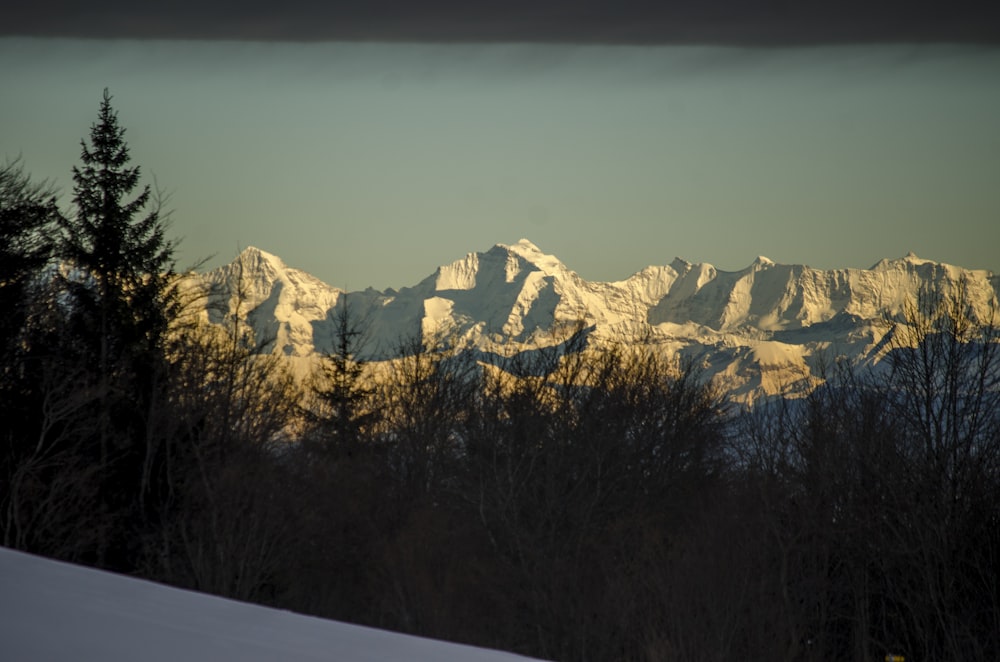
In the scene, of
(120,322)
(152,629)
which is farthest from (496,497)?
(152,629)

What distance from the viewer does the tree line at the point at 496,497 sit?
1224 inches

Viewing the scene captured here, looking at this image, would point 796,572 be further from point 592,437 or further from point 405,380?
point 405,380

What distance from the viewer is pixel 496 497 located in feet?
133

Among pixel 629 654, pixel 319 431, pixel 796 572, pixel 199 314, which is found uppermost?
pixel 199 314

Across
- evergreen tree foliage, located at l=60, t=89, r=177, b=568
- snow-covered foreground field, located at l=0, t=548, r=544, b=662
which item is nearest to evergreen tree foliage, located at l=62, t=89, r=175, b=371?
evergreen tree foliage, located at l=60, t=89, r=177, b=568

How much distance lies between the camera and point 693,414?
51.5 meters

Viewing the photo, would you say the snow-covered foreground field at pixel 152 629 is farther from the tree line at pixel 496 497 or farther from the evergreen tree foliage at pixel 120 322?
the evergreen tree foliage at pixel 120 322

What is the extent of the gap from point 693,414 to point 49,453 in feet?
98.0

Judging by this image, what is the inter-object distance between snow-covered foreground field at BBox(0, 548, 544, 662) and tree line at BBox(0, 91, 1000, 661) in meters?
25.3

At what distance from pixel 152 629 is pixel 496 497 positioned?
122ft

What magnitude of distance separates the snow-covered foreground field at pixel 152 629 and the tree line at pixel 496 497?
25308mm

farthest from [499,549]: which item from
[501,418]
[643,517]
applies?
[501,418]

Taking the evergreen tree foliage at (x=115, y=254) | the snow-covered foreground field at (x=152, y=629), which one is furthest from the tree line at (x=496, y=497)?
the snow-covered foreground field at (x=152, y=629)

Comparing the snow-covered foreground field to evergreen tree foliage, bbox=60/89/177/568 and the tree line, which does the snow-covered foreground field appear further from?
evergreen tree foliage, bbox=60/89/177/568
